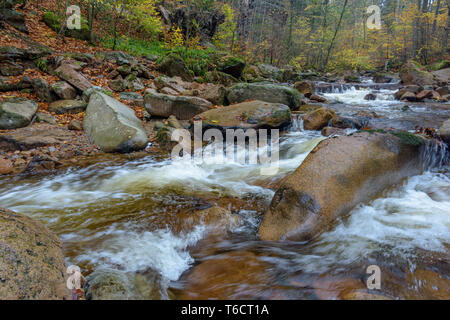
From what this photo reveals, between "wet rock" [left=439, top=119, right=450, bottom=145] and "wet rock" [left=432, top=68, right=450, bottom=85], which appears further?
"wet rock" [left=432, top=68, right=450, bottom=85]

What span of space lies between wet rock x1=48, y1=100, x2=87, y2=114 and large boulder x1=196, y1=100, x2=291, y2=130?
3299 millimetres

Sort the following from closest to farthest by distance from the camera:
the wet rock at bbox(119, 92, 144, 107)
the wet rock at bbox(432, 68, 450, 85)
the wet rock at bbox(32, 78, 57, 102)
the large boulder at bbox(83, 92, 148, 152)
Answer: the large boulder at bbox(83, 92, 148, 152) → the wet rock at bbox(32, 78, 57, 102) → the wet rock at bbox(119, 92, 144, 107) → the wet rock at bbox(432, 68, 450, 85)

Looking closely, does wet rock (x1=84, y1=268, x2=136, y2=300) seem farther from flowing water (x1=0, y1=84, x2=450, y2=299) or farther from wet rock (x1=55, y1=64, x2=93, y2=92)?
wet rock (x1=55, y1=64, x2=93, y2=92)

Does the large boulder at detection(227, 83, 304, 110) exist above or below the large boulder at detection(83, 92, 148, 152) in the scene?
above

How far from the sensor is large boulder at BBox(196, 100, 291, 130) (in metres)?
6.45

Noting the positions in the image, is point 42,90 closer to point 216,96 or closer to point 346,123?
point 216,96

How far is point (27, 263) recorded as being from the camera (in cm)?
164

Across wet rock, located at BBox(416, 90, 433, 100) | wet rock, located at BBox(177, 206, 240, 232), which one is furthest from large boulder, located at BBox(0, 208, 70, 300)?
wet rock, located at BBox(416, 90, 433, 100)

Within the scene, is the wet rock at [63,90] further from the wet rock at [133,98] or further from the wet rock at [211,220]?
the wet rock at [211,220]

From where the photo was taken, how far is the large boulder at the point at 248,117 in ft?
21.2

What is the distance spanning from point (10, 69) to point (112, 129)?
449 cm

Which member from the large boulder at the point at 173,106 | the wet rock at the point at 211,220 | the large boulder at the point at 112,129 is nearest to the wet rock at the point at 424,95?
the large boulder at the point at 173,106

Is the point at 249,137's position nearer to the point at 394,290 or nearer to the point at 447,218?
the point at 447,218
